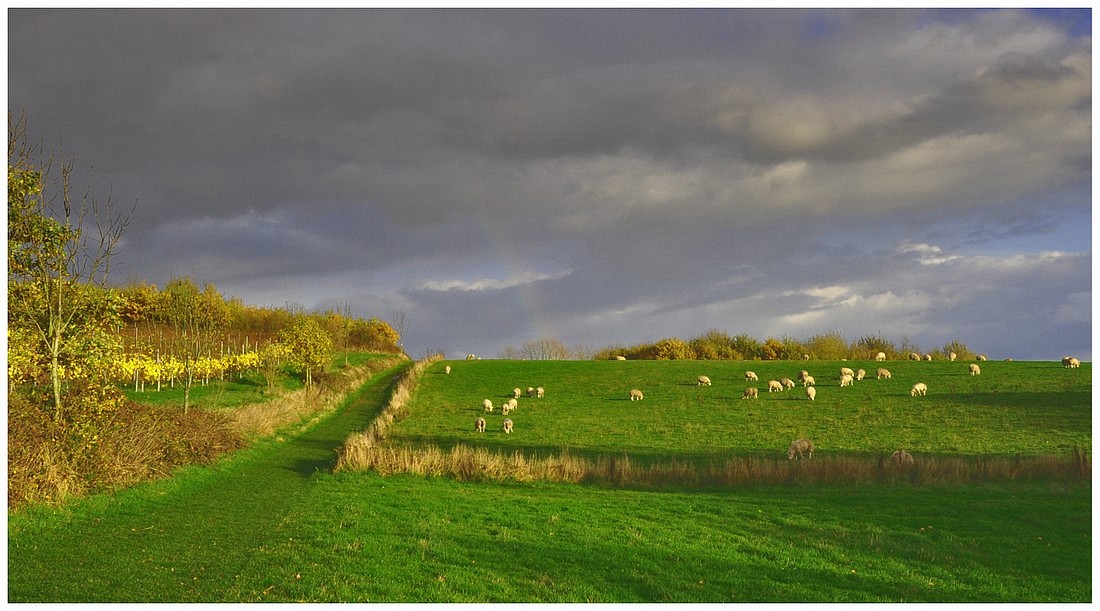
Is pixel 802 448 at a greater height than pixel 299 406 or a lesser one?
lesser

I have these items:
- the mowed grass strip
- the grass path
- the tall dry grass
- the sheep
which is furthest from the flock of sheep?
the grass path

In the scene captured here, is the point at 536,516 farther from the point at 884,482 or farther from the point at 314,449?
the point at 314,449

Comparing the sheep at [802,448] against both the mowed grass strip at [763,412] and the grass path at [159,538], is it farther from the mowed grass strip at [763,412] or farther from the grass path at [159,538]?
the grass path at [159,538]

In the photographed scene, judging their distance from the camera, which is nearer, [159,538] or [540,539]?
[159,538]

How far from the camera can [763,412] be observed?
48875 mm

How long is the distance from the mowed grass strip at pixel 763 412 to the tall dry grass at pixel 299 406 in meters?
5.74

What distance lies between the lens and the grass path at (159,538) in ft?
40.6

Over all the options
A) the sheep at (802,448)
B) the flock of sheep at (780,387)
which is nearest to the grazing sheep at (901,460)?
the sheep at (802,448)

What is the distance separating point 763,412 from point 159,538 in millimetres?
40119

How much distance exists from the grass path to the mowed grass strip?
55.6 feet

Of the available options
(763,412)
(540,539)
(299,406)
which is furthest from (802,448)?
(299,406)

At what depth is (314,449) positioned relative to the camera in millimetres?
34312

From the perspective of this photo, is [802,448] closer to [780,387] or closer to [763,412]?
[763,412]

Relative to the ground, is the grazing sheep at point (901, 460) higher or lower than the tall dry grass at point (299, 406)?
lower
